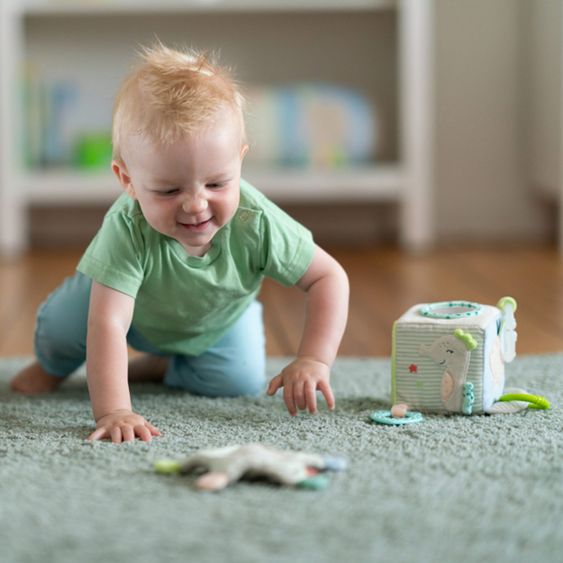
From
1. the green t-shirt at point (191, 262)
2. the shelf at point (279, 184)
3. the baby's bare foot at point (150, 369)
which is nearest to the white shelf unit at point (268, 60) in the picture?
the shelf at point (279, 184)

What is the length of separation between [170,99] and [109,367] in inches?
10.4

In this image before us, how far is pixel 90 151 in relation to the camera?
264cm

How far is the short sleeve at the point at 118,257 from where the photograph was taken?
1106 mm

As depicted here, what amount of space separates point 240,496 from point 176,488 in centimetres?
6

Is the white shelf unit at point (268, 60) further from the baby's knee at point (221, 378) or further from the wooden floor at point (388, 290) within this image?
the baby's knee at point (221, 378)

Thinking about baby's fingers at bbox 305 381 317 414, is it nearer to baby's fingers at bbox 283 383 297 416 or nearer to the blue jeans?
baby's fingers at bbox 283 383 297 416

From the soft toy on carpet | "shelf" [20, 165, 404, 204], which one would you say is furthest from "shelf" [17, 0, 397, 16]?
the soft toy on carpet

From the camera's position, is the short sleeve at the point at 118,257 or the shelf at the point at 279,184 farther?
the shelf at the point at 279,184

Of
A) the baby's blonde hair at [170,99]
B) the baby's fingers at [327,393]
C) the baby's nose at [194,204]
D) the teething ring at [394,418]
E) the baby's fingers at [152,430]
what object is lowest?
the teething ring at [394,418]

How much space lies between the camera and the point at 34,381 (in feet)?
4.35

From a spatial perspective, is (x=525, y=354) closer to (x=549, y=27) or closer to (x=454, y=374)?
(x=454, y=374)

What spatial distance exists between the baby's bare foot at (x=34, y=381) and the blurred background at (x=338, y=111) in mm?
1254

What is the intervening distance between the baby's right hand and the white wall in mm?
1815

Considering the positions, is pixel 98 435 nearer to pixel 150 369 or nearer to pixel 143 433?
pixel 143 433
